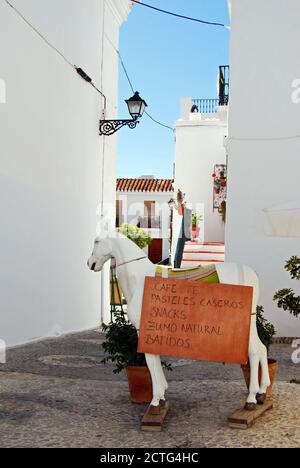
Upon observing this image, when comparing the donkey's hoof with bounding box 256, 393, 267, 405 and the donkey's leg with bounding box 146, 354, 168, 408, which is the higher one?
the donkey's leg with bounding box 146, 354, 168, 408

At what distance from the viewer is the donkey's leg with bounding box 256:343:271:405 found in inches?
168

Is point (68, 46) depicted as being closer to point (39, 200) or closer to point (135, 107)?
point (135, 107)

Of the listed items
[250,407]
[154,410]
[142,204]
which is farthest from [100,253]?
[142,204]

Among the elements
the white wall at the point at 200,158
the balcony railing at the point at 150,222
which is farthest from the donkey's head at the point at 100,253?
the balcony railing at the point at 150,222

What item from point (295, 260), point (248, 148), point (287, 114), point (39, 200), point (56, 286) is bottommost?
point (56, 286)

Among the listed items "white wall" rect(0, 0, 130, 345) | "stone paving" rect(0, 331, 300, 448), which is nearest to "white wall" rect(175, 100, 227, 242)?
"white wall" rect(0, 0, 130, 345)

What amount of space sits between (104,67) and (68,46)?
2054 mm

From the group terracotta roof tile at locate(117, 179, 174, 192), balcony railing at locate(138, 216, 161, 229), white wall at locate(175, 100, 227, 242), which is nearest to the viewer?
white wall at locate(175, 100, 227, 242)

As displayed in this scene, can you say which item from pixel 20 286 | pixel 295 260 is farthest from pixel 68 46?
pixel 295 260

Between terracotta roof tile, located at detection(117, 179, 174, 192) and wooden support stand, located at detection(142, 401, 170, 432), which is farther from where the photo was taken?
terracotta roof tile, located at detection(117, 179, 174, 192)

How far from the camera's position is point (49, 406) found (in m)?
4.45

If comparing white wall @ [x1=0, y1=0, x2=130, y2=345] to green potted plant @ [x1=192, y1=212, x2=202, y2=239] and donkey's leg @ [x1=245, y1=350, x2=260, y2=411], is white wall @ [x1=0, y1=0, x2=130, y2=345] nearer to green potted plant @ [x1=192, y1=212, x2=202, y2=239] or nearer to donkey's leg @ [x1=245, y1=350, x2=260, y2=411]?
donkey's leg @ [x1=245, y1=350, x2=260, y2=411]

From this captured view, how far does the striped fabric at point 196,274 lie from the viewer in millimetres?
4148

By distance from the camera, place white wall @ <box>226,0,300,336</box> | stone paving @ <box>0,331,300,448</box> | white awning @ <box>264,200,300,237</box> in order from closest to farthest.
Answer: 1. stone paving @ <box>0,331,300,448</box>
2. white awning @ <box>264,200,300,237</box>
3. white wall @ <box>226,0,300,336</box>
